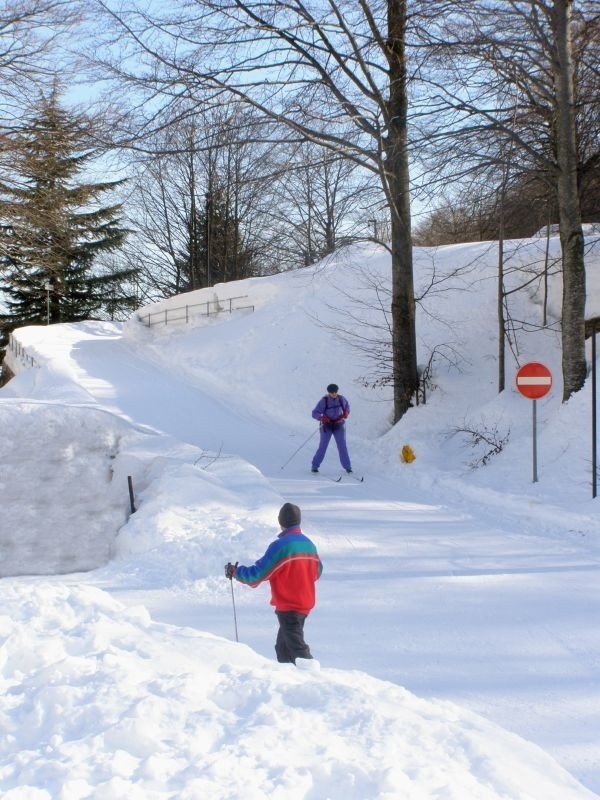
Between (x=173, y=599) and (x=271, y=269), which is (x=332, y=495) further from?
(x=271, y=269)

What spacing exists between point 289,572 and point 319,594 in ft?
8.95

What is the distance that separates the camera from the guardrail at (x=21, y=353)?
30.9 metres

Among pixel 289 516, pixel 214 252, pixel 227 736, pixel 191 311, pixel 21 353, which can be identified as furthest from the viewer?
pixel 214 252

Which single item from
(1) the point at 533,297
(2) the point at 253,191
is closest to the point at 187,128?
(2) the point at 253,191

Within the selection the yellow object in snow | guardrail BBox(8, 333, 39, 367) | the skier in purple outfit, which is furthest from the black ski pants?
guardrail BBox(8, 333, 39, 367)

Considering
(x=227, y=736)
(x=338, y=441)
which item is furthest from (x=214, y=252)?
(x=227, y=736)

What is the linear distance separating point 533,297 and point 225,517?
15.4 m

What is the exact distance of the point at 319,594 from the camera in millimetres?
8383

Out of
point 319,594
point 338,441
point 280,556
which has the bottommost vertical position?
point 319,594

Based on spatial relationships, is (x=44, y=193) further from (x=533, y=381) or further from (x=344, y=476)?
(x=533, y=381)

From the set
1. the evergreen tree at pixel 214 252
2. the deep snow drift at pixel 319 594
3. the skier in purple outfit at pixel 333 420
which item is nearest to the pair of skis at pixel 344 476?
the skier in purple outfit at pixel 333 420

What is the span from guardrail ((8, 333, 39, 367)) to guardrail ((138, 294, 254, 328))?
227 inches

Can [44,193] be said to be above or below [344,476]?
above

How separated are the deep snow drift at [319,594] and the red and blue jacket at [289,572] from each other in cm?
46
